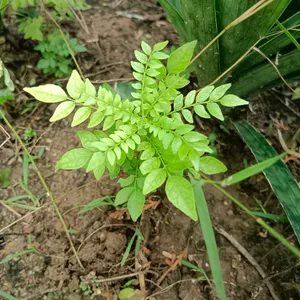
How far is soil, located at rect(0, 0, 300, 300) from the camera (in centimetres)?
101

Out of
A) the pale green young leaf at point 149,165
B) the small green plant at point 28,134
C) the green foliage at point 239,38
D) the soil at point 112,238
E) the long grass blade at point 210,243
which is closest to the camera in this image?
the long grass blade at point 210,243

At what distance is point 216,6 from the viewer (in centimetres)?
92

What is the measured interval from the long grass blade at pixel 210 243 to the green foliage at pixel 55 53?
87 centimetres

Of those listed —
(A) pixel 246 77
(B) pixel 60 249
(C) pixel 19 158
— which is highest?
(A) pixel 246 77

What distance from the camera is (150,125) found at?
2.46 feet

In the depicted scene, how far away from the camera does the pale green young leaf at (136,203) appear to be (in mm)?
809

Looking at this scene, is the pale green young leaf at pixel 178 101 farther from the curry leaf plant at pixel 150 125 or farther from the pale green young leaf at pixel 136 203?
the pale green young leaf at pixel 136 203

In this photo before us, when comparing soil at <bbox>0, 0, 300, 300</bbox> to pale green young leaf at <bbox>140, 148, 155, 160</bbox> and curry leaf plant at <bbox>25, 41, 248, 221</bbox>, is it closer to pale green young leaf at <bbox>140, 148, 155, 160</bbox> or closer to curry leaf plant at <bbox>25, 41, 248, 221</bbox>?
curry leaf plant at <bbox>25, 41, 248, 221</bbox>

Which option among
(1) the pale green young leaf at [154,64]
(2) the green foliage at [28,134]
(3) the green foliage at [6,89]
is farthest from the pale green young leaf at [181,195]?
(2) the green foliage at [28,134]

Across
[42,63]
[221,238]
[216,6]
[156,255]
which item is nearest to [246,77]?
[216,6]

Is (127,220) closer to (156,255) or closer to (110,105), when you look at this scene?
(156,255)

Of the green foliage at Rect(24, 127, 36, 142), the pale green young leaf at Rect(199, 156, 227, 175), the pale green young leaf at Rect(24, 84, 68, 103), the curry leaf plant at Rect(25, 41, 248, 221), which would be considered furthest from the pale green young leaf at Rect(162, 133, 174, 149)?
the green foliage at Rect(24, 127, 36, 142)

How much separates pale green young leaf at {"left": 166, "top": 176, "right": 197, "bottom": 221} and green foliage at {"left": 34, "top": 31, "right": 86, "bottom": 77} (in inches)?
31.8

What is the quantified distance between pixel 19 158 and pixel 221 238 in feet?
2.38
